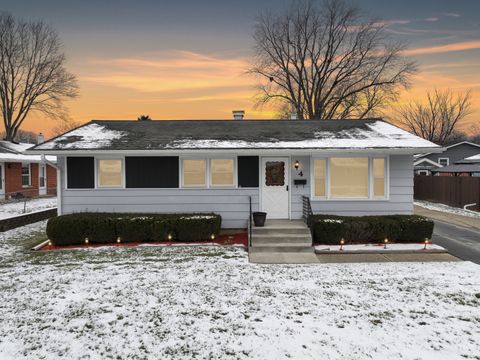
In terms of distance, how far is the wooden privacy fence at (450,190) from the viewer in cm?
1998

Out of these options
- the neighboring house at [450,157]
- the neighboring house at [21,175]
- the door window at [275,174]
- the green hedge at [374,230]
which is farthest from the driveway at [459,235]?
the neighboring house at [450,157]

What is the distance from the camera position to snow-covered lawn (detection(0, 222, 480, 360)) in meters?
4.40

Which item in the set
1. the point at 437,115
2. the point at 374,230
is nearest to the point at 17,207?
the point at 374,230

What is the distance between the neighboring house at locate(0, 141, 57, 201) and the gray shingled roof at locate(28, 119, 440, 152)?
11.5 metres

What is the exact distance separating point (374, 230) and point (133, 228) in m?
7.46

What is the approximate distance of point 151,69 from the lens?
72.1 ft

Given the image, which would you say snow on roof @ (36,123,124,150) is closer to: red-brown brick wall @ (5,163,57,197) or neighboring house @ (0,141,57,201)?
neighboring house @ (0,141,57,201)

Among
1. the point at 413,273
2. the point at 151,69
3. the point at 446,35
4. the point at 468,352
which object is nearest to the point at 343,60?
the point at 446,35

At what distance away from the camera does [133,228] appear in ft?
34.1

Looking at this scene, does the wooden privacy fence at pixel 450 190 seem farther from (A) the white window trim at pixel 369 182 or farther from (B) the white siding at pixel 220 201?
(A) the white window trim at pixel 369 182

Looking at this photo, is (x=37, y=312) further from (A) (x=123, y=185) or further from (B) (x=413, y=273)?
(B) (x=413, y=273)

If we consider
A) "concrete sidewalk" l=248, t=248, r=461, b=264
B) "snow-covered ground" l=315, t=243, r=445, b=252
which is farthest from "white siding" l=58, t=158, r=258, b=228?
"snow-covered ground" l=315, t=243, r=445, b=252

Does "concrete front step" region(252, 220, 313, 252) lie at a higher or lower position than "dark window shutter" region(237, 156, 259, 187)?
lower

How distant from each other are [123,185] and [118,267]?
163 inches
